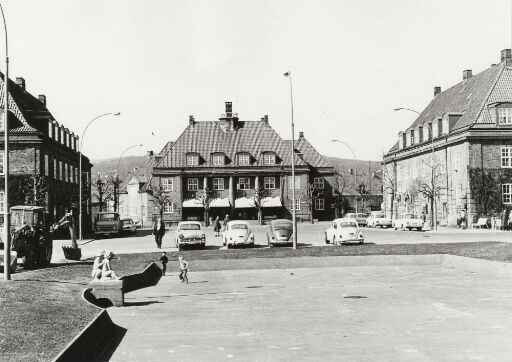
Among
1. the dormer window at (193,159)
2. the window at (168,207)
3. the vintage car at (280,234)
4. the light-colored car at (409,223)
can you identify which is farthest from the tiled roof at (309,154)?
the vintage car at (280,234)

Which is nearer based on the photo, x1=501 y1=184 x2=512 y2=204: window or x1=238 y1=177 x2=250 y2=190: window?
x1=501 y1=184 x2=512 y2=204: window

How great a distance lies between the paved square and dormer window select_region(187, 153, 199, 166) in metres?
56.0

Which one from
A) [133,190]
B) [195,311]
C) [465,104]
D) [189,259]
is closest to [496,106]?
[465,104]

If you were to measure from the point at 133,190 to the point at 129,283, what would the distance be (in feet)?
320

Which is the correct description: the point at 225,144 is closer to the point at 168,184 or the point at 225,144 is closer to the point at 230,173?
the point at 230,173

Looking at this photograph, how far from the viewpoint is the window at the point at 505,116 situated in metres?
57.8

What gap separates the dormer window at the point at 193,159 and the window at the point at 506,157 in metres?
35.5

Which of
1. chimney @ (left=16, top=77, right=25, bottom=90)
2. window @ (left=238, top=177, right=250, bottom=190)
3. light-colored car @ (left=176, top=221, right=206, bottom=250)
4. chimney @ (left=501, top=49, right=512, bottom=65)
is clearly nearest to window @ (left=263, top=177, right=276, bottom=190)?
window @ (left=238, top=177, right=250, bottom=190)

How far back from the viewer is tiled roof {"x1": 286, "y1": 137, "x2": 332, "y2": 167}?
303 feet

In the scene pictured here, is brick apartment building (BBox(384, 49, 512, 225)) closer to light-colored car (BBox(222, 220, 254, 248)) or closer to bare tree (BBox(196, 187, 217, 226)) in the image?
light-colored car (BBox(222, 220, 254, 248))

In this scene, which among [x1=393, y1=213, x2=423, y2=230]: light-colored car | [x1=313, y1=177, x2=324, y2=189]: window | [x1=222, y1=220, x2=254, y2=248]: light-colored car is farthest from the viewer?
[x1=313, y1=177, x2=324, y2=189]: window

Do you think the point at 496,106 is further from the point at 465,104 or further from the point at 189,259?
the point at 189,259

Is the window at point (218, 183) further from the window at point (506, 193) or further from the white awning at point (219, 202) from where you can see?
the window at point (506, 193)

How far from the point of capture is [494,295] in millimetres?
19359
